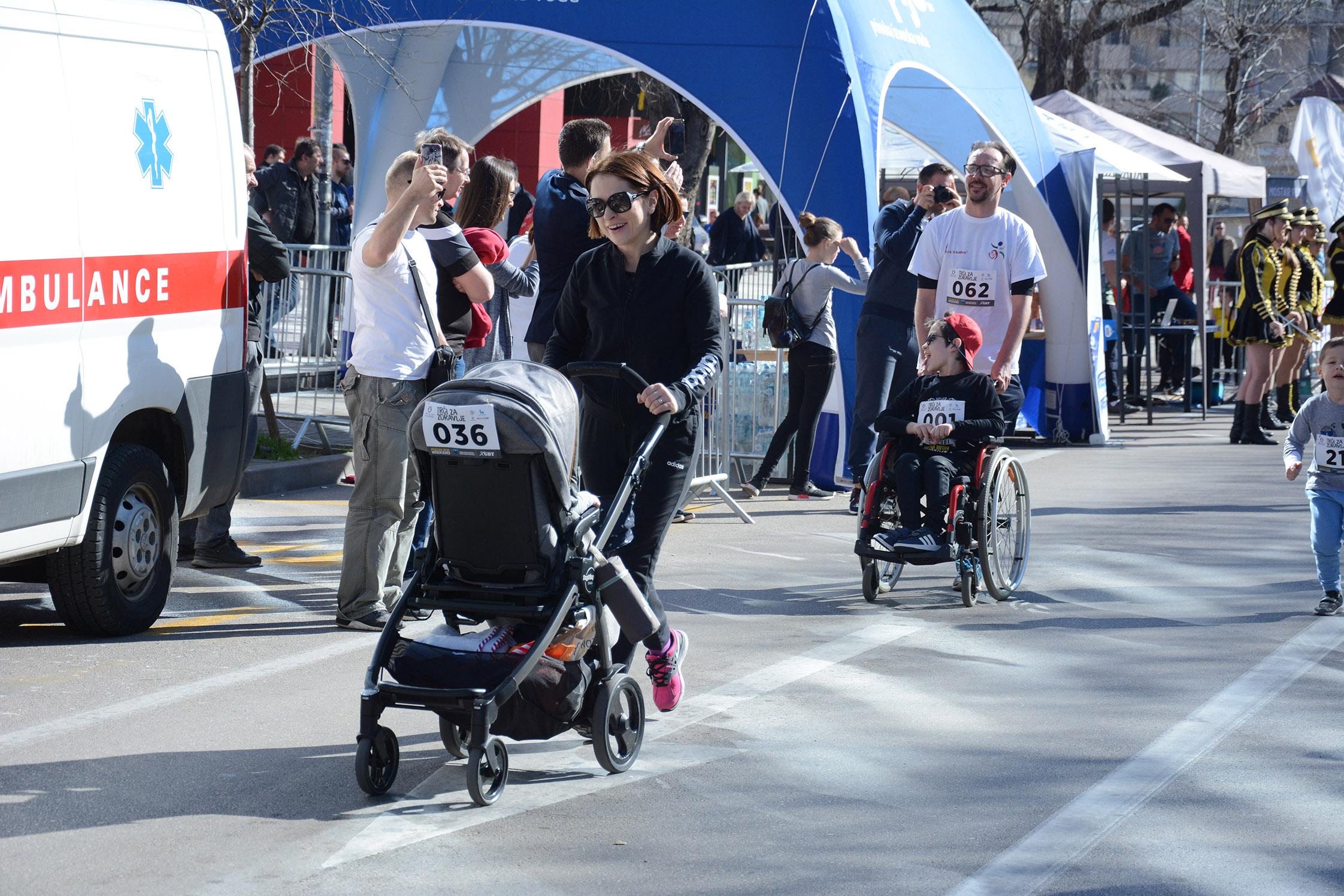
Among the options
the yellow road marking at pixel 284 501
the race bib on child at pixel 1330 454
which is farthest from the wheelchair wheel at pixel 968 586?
the yellow road marking at pixel 284 501

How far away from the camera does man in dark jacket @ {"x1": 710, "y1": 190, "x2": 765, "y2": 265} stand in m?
20.9

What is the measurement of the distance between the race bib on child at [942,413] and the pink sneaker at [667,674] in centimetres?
258

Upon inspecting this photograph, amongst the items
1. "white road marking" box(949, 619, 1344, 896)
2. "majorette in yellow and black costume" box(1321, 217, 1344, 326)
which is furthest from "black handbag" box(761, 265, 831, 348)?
"majorette in yellow and black costume" box(1321, 217, 1344, 326)

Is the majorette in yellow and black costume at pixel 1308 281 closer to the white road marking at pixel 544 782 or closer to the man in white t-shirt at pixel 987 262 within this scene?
the man in white t-shirt at pixel 987 262

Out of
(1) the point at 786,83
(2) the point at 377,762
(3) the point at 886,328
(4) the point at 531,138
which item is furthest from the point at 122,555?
(4) the point at 531,138

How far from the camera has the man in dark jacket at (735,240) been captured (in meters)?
20.9

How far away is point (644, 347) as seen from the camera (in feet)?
18.0

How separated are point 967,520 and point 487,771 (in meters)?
3.62

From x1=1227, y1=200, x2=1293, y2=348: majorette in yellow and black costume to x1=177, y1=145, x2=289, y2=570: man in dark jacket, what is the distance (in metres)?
10.1

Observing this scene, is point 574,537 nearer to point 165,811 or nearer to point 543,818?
point 543,818

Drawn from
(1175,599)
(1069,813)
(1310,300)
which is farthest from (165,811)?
(1310,300)

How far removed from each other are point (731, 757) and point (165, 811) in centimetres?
171

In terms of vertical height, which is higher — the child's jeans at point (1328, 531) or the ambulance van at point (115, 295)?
the ambulance van at point (115, 295)

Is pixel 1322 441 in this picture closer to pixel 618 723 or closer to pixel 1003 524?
pixel 1003 524
